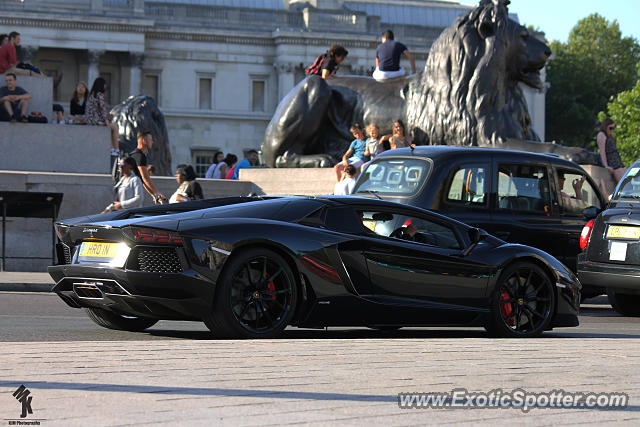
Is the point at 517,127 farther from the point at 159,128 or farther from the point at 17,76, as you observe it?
the point at 159,128

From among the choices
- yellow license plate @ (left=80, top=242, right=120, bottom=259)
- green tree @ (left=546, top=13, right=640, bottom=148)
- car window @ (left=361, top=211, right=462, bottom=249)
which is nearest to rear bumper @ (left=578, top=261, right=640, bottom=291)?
Answer: car window @ (left=361, top=211, right=462, bottom=249)

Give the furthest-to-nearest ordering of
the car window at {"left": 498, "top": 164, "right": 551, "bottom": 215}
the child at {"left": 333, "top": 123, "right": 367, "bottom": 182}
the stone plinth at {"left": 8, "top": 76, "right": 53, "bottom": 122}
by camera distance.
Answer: the stone plinth at {"left": 8, "top": 76, "right": 53, "bottom": 122}, the child at {"left": 333, "top": 123, "right": 367, "bottom": 182}, the car window at {"left": 498, "top": 164, "right": 551, "bottom": 215}

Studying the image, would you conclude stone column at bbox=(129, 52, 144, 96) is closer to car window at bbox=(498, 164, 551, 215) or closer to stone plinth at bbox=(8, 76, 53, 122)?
stone plinth at bbox=(8, 76, 53, 122)

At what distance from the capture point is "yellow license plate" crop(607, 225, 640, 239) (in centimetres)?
1303

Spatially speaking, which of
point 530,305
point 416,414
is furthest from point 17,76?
point 416,414

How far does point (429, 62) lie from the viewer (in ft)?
66.1

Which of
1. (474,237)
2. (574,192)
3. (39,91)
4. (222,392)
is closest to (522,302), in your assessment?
(474,237)

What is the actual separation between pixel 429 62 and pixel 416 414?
1527cm

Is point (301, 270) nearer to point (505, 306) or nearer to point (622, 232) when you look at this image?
point (505, 306)

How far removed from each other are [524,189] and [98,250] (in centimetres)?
610

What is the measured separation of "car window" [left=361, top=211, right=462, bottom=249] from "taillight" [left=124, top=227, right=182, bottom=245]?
170cm

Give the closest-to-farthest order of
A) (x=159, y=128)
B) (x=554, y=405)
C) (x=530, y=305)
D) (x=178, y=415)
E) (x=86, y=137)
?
(x=178, y=415), (x=554, y=405), (x=530, y=305), (x=86, y=137), (x=159, y=128)

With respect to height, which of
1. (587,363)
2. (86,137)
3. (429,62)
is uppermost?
(429,62)

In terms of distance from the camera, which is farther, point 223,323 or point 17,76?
point 17,76
